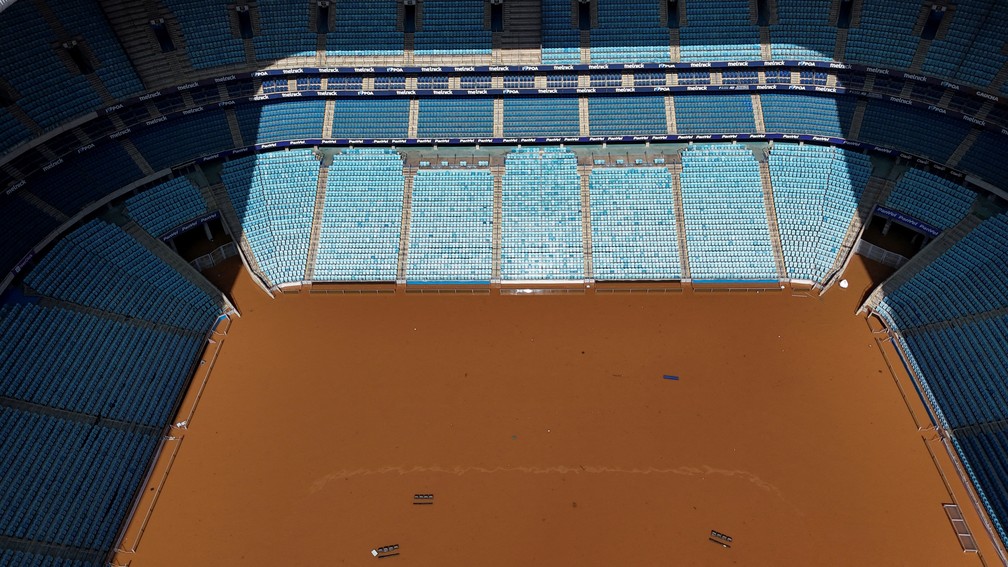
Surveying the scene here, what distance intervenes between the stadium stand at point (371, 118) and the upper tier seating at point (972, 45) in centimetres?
4026

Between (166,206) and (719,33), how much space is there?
148 feet

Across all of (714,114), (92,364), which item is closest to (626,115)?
(714,114)

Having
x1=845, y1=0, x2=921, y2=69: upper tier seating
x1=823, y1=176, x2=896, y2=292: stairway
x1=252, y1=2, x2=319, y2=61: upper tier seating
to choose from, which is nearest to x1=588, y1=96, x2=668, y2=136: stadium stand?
x1=845, y1=0, x2=921, y2=69: upper tier seating

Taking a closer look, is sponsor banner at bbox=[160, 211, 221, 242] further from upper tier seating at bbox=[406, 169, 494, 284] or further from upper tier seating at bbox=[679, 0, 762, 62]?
upper tier seating at bbox=[679, 0, 762, 62]

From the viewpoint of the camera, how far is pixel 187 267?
5062 cm

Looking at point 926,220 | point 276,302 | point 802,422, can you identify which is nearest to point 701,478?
point 802,422

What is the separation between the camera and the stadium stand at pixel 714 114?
183 feet

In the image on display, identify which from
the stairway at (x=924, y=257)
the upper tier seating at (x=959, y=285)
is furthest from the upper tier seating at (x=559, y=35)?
the upper tier seating at (x=959, y=285)

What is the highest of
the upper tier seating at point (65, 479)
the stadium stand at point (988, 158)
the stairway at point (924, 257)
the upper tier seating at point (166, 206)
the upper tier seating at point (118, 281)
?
the stadium stand at point (988, 158)

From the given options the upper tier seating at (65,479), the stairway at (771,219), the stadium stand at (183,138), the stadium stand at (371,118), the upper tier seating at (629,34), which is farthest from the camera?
the stadium stand at (371,118)

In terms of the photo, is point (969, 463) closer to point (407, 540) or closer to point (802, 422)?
point (802, 422)

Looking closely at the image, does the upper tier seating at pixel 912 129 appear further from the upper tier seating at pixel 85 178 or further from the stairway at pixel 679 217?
the upper tier seating at pixel 85 178

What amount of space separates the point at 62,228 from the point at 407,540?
32.5 meters

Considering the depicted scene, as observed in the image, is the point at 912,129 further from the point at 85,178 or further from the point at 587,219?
the point at 85,178
